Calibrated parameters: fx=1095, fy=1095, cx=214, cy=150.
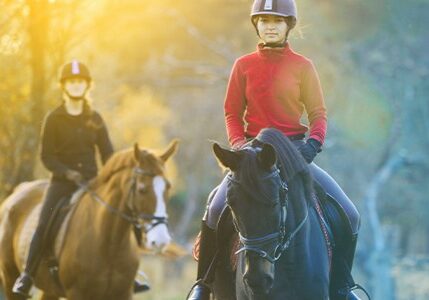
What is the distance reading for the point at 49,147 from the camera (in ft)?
35.4

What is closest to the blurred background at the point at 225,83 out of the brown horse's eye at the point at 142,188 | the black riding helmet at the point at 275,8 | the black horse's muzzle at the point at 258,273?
the brown horse's eye at the point at 142,188

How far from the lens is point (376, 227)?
23531 mm

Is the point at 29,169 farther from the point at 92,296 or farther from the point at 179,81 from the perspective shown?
the point at 179,81

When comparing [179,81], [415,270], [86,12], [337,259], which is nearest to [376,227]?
[415,270]

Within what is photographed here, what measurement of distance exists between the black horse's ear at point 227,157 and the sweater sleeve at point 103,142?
5416mm

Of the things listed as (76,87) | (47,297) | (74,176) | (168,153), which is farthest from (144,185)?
(47,297)

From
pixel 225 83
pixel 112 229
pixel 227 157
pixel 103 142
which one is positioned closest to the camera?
pixel 227 157

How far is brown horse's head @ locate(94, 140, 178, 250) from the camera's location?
1015cm

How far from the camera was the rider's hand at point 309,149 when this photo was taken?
20.6 ft

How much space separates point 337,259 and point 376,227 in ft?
56.1

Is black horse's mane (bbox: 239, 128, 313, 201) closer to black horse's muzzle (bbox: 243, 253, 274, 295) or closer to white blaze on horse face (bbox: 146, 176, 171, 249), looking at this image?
black horse's muzzle (bbox: 243, 253, 274, 295)

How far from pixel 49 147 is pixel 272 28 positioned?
463cm

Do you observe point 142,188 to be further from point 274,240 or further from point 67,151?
point 274,240

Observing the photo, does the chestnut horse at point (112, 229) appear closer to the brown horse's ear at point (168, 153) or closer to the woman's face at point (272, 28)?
the brown horse's ear at point (168, 153)
